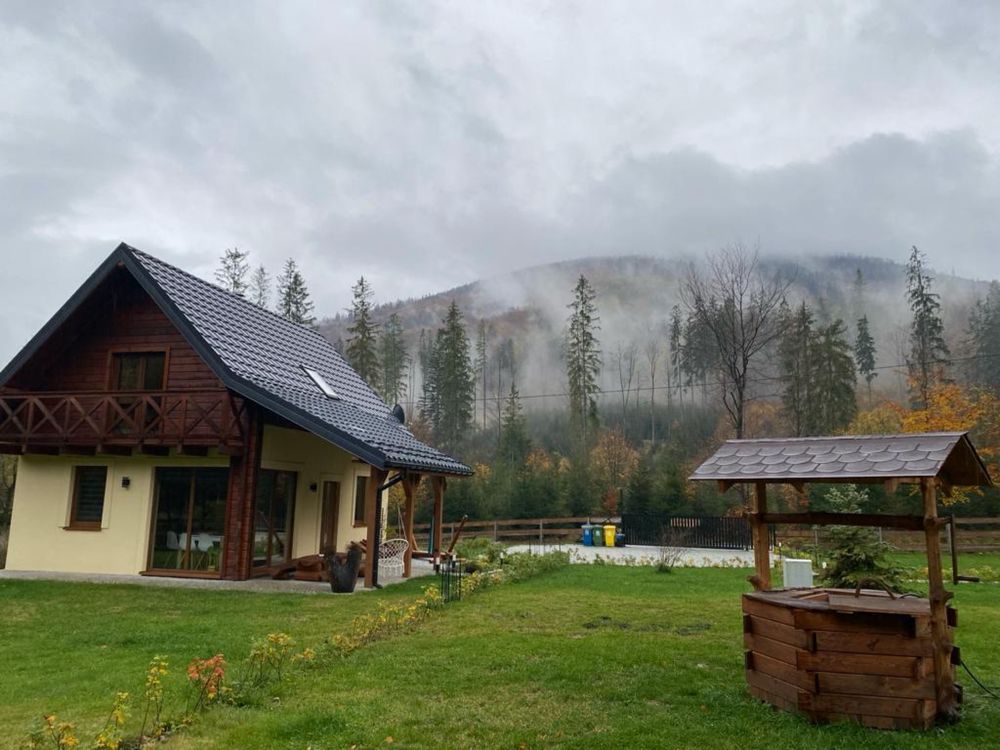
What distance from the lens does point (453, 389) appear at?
52.1 metres

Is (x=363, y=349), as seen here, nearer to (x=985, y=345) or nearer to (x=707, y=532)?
(x=707, y=532)

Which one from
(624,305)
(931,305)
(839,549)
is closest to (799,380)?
(931,305)

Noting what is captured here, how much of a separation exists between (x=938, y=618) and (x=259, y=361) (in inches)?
538

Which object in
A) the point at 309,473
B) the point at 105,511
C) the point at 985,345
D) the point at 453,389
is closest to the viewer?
the point at 105,511

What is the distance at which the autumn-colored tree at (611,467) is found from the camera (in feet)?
104

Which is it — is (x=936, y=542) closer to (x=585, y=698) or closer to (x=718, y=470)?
(x=718, y=470)

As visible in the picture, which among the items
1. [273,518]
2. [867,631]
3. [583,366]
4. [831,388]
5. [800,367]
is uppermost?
[583,366]

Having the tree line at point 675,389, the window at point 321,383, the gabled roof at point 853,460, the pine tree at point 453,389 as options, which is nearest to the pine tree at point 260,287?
the tree line at point 675,389

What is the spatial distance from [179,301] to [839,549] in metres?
12.9

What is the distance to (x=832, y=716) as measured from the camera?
5324mm

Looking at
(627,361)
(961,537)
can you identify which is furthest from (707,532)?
(627,361)

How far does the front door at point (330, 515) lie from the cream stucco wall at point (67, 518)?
331 cm

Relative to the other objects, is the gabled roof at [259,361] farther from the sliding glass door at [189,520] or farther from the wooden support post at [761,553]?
the wooden support post at [761,553]

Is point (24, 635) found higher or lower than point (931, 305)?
lower
